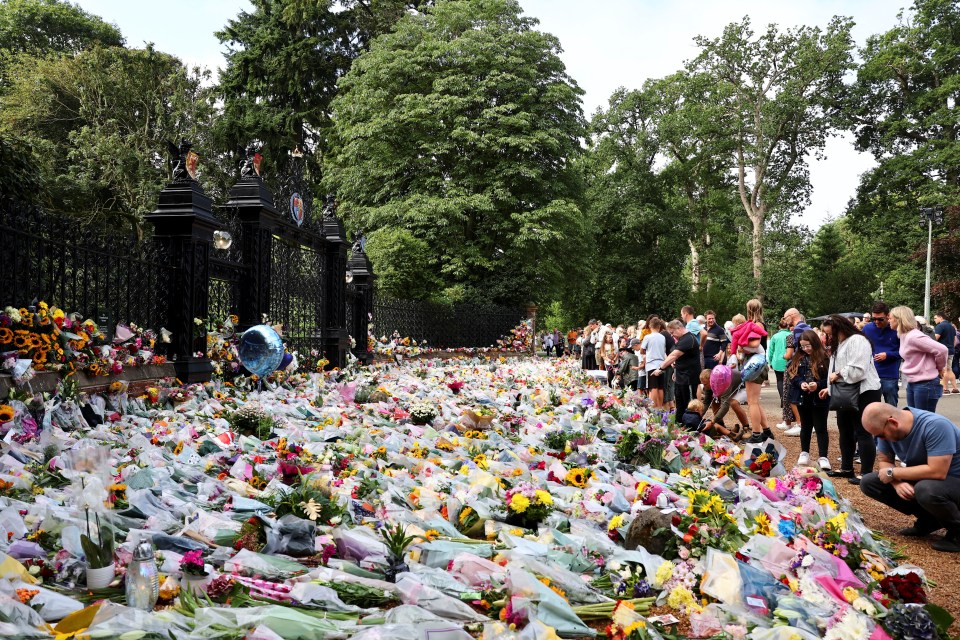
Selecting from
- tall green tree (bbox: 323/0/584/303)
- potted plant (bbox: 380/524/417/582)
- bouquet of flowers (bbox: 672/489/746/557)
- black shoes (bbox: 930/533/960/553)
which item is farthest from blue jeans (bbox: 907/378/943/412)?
tall green tree (bbox: 323/0/584/303)

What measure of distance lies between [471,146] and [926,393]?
18.7m

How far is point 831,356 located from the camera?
260 inches

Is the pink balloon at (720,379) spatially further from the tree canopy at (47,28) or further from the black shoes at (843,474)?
the tree canopy at (47,28)

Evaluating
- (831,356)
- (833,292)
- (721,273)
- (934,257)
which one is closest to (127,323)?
(831,356)

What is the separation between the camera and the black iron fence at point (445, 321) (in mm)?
17562

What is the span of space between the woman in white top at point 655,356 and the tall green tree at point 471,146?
41.0ft

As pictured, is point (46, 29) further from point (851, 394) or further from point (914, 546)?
point (914, 546)

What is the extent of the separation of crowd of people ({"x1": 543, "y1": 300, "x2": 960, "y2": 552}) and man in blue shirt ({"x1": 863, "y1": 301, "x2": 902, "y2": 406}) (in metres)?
0.01

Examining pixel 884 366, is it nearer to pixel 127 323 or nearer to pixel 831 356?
pixel 831 356

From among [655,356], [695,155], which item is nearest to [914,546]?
[655,356]

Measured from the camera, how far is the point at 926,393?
743 cm

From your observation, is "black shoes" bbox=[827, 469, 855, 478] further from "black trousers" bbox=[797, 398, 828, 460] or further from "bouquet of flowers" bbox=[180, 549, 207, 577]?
"bouquet of flowers" bbox=[180, 549, 207, 577]

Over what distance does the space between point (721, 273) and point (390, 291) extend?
24.3 meters

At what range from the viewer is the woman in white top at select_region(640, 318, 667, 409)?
1019 cm
